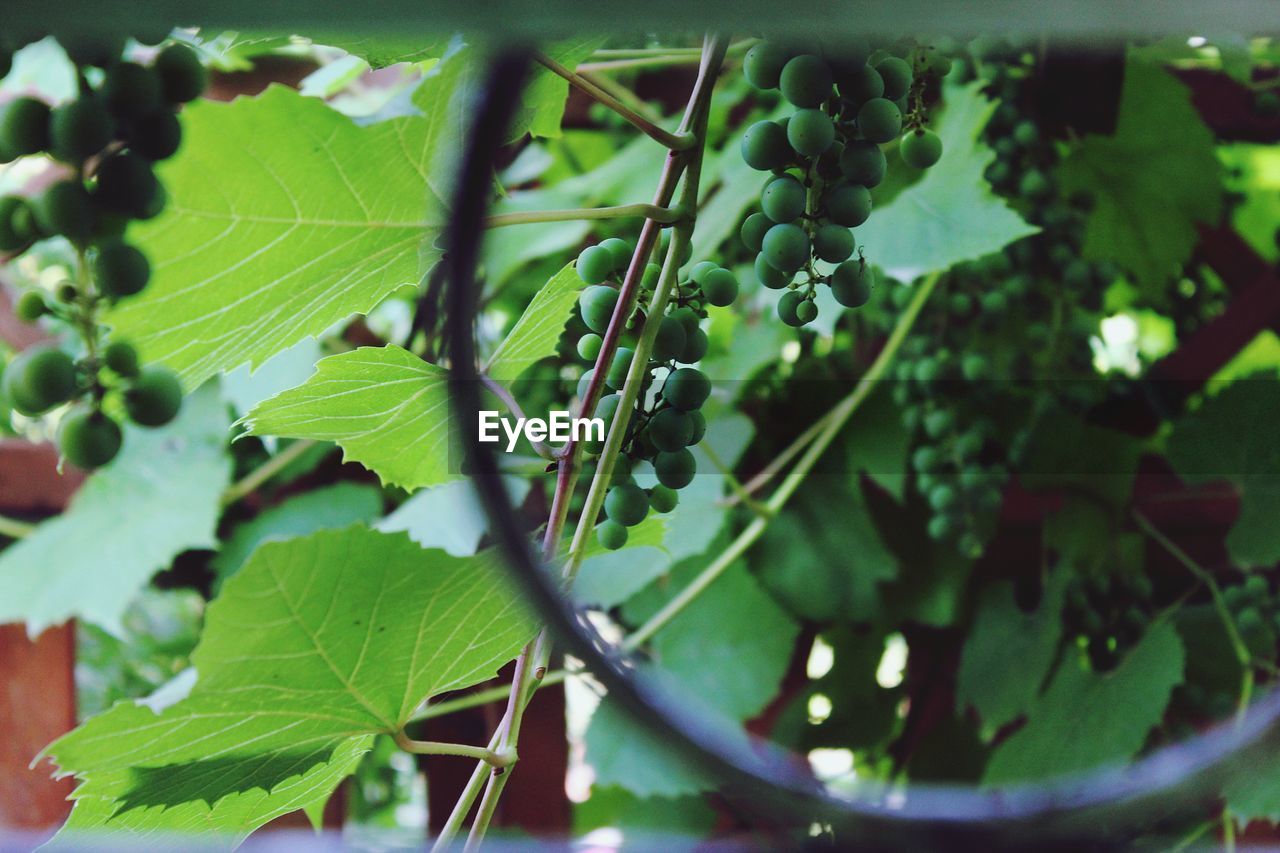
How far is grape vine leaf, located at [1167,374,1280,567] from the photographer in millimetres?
556

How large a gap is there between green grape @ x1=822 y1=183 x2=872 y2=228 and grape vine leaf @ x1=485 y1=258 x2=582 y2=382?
0.06 m

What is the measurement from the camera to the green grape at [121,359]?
0.64ft

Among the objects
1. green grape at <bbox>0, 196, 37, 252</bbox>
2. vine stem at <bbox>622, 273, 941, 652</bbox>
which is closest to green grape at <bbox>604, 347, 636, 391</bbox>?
green grape at <bbox>0, 196, 37, 252</bbox>

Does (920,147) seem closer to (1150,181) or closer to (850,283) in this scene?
(850,283)

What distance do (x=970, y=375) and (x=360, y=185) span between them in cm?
37

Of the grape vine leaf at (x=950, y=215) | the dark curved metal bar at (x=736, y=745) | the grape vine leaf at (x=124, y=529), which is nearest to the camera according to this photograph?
the dark curved metal bar at (x=736, y=745)

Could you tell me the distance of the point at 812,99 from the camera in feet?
0.69

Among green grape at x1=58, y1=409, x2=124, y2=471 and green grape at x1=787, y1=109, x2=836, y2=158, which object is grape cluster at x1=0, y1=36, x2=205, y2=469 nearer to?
green grape at x1=58, y1=409, x2=124, y2=471

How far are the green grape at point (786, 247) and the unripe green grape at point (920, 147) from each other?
0.06 m

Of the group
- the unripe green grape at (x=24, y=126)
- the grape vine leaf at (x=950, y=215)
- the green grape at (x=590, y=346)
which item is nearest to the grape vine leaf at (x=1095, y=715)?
the grape vine leaf at (x=950, y=215)

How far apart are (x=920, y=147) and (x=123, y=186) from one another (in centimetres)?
18

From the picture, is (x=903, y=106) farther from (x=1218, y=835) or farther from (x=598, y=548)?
(x=1218, y=835)

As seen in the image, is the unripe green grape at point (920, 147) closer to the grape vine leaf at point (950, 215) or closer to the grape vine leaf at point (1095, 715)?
the grape vine leaf at point (950, 215)

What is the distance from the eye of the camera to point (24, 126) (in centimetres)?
18
